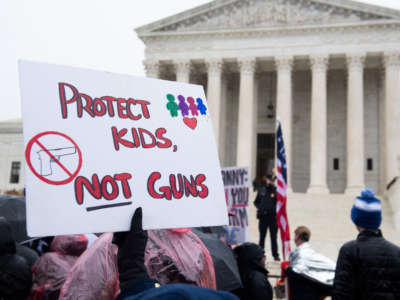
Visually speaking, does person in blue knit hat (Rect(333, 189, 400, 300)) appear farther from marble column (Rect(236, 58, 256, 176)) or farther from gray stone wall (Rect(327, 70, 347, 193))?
gray stone wall (Rect(327, 70, 347, 193))

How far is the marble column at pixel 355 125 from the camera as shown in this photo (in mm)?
28453

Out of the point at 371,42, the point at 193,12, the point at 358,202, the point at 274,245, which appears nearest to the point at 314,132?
the point at 371,42

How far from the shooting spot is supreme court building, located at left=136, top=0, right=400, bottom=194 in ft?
94.9

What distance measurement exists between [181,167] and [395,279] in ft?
8.68

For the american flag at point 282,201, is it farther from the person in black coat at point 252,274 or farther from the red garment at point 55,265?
the red garment at point 55,265

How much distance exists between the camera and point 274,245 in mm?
12180

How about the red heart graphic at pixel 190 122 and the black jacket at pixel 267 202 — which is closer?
the red heart graphic at pixel 190 122

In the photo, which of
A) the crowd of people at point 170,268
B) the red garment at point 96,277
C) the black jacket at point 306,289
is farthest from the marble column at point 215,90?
the red garment at point 96,277

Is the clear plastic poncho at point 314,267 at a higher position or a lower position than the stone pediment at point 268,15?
lower

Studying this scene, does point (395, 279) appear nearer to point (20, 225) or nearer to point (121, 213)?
point (121, 213)

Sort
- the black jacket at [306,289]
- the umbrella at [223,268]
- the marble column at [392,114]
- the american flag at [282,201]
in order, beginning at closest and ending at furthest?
the umbrella at [223,268] < the black jacket at [306,289] < the american flag at [282,201] < the marble column at [392,114]

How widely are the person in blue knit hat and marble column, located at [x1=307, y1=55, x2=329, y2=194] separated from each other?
25.3 m

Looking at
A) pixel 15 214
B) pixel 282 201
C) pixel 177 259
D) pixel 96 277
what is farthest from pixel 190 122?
pixel 282 201

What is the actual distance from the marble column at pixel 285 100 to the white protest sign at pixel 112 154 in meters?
27.1
